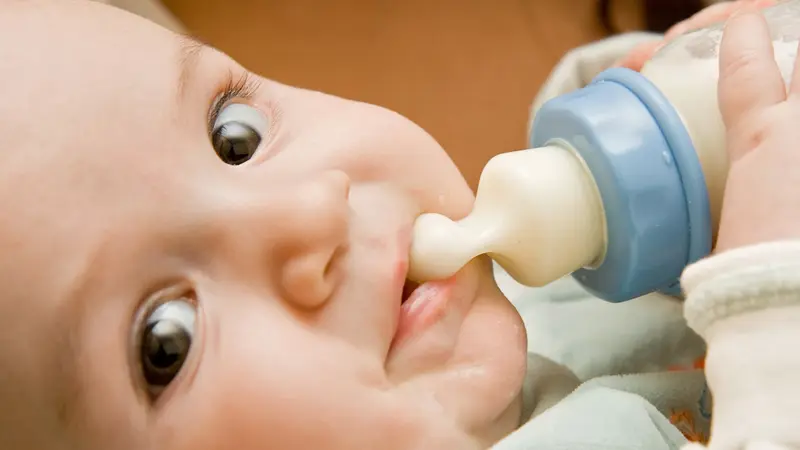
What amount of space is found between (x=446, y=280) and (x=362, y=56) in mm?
927

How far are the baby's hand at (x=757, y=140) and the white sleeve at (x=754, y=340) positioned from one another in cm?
3

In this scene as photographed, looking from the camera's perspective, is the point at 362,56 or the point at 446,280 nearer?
the point at 446,280

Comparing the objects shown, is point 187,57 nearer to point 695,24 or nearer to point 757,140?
point 757,140

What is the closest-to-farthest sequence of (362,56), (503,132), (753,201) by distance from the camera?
(753,201)
(503,132)
(362,56)

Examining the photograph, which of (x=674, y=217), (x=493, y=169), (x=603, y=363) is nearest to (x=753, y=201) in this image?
(x=674, y=217)

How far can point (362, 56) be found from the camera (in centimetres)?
142

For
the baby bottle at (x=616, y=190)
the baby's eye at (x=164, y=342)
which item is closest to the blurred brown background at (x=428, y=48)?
the baby bottle at (x=616, y=190)

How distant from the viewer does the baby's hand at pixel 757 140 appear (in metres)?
0.46

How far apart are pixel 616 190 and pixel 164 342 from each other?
0.30 m

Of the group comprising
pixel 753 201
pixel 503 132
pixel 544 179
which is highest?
pixel 503 132

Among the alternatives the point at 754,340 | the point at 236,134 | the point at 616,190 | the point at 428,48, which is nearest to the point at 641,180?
the point at 616,190

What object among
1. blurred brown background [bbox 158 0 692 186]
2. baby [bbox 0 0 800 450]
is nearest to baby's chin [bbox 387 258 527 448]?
baby [bbox 0 0 800 450]

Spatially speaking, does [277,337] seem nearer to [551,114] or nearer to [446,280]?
[446,280]

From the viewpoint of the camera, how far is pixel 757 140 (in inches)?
19.2
